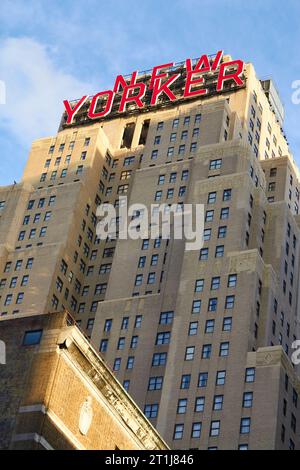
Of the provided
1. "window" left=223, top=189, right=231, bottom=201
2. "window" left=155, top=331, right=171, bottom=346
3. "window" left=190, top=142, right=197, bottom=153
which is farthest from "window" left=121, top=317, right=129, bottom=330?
"window" left=190, top=142, right=197, bottom=153

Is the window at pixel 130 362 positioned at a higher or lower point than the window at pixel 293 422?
higher

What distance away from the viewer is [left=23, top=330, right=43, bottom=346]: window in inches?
2862

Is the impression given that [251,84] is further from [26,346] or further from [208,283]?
[26,346]

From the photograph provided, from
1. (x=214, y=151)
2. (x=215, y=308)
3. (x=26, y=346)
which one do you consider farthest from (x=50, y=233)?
(x=26, y=346)

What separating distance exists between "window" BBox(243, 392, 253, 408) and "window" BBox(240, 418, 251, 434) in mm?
2070

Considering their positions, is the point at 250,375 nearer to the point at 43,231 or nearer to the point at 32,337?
the point at 43,231

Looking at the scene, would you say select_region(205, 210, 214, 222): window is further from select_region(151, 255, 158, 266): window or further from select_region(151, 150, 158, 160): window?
select_region(151, 150, 158, 160): window

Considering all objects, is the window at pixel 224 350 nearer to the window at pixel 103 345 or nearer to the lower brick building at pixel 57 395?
the window at pixel 103 345

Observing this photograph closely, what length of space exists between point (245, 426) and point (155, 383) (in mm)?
18328

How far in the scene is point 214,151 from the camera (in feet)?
545

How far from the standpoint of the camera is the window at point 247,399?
4948 inches

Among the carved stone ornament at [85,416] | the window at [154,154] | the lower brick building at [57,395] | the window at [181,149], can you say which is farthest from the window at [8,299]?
the carved stone ornament at [85,416]

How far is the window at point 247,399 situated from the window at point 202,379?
247 inches

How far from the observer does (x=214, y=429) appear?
125062 millimetres
